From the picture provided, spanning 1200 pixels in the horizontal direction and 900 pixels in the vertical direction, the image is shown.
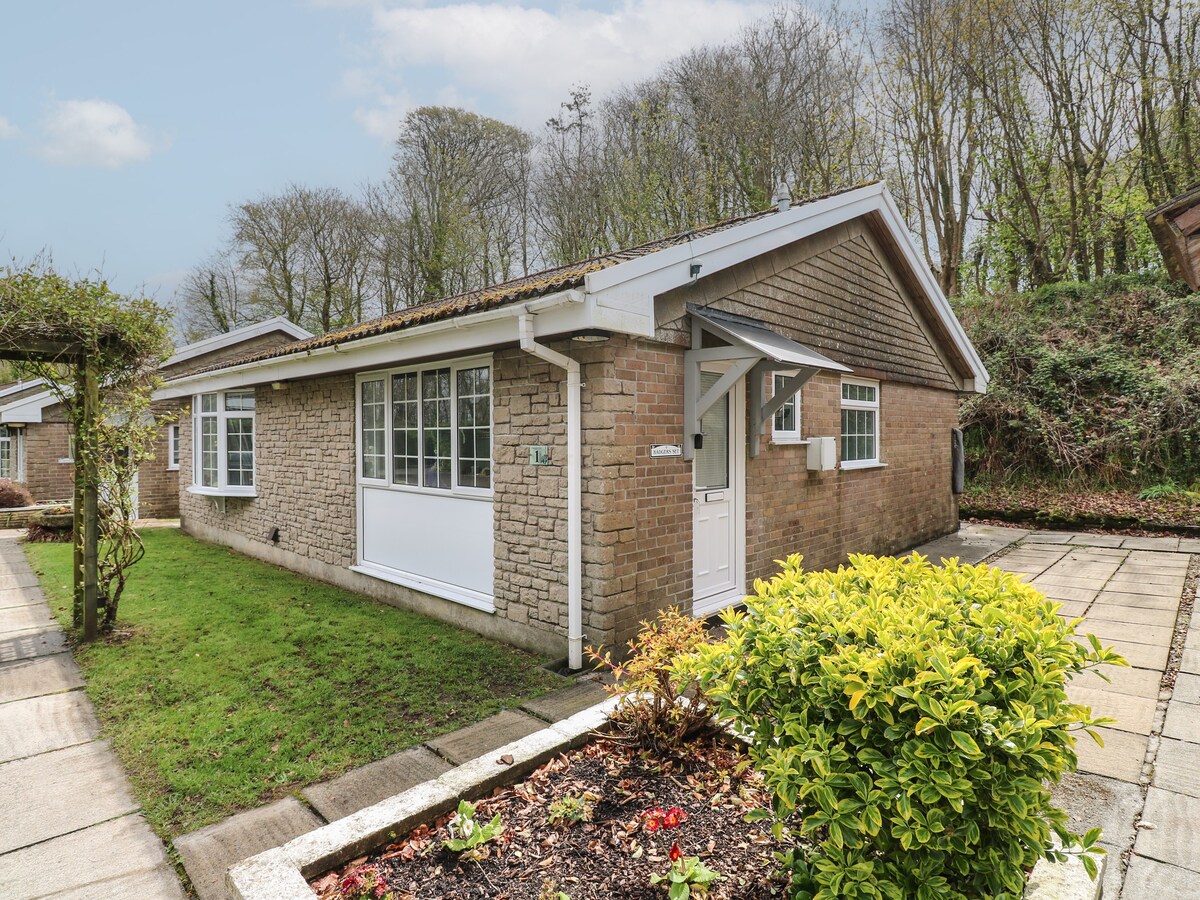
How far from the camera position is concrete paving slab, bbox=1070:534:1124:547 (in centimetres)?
998

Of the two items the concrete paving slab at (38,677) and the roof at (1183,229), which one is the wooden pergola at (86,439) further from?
the roof at (1183,229)

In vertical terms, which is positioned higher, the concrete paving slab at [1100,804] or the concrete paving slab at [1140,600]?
the concrete paving slab at [1140,600]

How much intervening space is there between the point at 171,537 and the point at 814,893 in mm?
13085

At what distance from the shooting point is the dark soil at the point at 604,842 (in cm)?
228

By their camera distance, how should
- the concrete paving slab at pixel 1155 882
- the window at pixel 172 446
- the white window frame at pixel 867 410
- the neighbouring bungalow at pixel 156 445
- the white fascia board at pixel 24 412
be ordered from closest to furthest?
the concrete paving slab at pixel 1155 882 → the white window frame at pixel 867 410 → the window at pixel 172 446 → the neighbouring bungalow at pixel 156 445 → the white fascia board at pixel 24 412

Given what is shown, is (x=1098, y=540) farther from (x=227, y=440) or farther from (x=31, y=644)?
(x=227, y=440)

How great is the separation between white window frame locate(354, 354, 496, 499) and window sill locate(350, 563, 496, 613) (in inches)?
36.4

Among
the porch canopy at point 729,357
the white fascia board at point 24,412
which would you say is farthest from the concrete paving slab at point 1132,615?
the white fascia board at point 24,412

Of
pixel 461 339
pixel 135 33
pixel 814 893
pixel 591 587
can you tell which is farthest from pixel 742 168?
pixel 814 893

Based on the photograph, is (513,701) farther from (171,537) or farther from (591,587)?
(171,537)

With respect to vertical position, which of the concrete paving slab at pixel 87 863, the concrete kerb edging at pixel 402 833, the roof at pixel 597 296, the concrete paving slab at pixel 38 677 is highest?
the roof at pixel 597 296

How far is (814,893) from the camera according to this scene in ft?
6.81

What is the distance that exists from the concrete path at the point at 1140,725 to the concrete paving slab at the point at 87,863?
4.00 metres

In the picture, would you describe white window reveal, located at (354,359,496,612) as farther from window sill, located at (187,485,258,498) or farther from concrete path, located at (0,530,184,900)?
window sill, located at (187,485,258,498)
